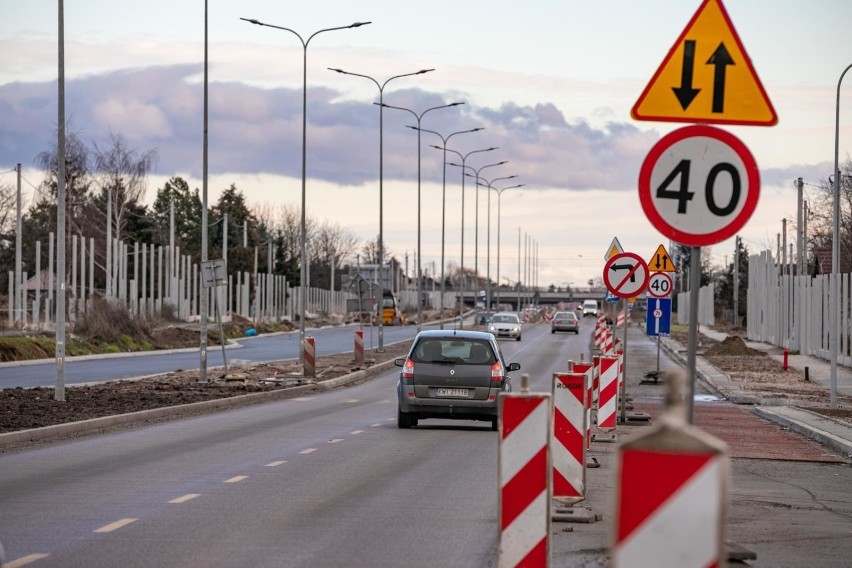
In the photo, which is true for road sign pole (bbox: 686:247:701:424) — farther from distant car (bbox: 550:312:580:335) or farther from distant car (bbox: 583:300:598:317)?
distant car (bbox: 583:300:598:317)

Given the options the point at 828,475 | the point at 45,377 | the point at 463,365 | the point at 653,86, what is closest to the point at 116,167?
the point at 45,377

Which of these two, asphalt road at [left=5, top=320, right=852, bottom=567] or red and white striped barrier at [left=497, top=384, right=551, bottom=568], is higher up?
red and white striped barrier at [left=497, top=384, right=551, bottom=568]

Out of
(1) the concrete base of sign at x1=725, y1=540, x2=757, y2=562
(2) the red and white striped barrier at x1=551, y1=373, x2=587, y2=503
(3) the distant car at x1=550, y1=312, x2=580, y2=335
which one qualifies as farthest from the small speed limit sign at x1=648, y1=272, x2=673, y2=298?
(3) the distant car at x1=550, y1=312, x2=580, y2=335

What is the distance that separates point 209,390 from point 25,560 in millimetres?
22046

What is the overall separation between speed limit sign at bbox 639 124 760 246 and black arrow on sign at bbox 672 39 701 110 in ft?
0.83

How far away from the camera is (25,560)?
31.9ft

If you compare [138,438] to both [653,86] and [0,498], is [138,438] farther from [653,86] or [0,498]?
[653,86]

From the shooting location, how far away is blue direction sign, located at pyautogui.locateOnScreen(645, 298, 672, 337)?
37781mm

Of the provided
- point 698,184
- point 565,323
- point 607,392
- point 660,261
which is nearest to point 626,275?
point 607,392

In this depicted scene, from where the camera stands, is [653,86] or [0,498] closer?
[653,86]

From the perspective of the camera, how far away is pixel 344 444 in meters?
19.6

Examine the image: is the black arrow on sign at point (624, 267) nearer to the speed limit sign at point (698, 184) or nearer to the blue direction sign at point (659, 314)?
the blue direction sign at point (659, 314)

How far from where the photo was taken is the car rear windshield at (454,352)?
75.7 feet

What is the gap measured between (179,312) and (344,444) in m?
71.5
